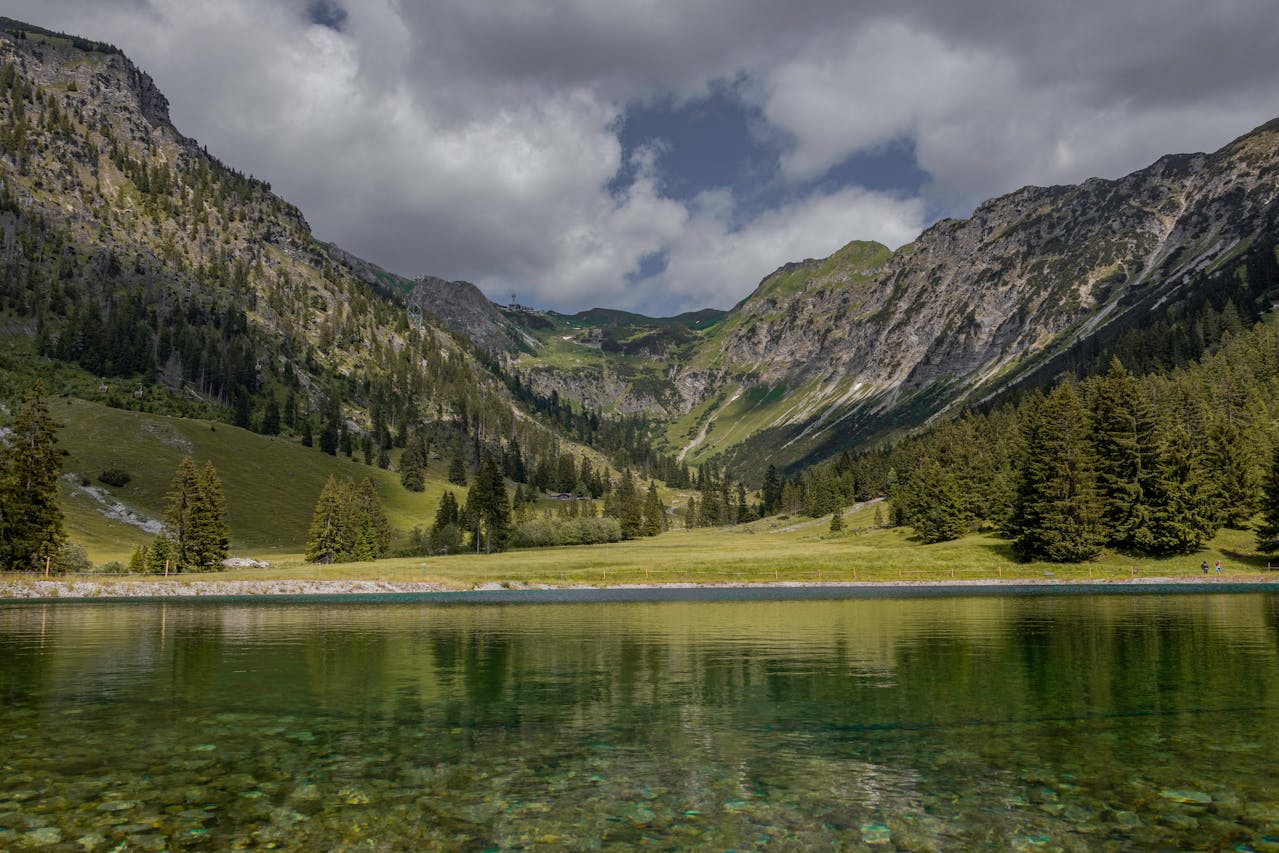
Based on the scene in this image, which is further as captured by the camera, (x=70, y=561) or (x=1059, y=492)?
(x=70, y=561)

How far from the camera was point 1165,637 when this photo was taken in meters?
37.2

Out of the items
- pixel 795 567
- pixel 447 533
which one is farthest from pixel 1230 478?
pixel 447 533

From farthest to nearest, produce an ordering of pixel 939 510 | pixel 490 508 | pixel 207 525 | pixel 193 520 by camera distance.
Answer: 1. pixel 490 508
2. pixel 939 510
3. pixel 207 525
4. pixel 193 520

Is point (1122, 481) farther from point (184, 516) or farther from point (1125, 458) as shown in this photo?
point (184, 516)

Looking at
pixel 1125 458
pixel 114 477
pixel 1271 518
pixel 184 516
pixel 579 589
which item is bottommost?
pixel 579 589

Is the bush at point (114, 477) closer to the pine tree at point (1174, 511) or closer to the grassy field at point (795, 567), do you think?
the grassy field at point (795, 567)

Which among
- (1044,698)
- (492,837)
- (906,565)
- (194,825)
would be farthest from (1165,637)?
(906,565)

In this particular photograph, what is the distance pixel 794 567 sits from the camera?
352ft

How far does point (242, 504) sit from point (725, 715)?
579 feet

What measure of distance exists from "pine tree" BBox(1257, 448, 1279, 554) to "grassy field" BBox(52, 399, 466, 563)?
6084 inches

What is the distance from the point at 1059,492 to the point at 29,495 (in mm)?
117284

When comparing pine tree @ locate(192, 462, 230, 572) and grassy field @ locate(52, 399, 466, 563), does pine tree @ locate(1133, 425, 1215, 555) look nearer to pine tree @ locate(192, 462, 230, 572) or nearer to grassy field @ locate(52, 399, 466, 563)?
pine tree @ locate(192, 462, 230, 572)

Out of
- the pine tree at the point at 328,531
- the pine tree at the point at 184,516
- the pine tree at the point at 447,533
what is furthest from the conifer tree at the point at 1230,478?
the pine tree at the point at 184,516

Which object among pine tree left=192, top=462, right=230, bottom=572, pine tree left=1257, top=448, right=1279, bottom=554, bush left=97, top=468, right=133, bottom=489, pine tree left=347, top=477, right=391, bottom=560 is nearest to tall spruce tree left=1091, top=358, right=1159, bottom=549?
pine tree left=1257, top=448, right=1279, bottom=554
